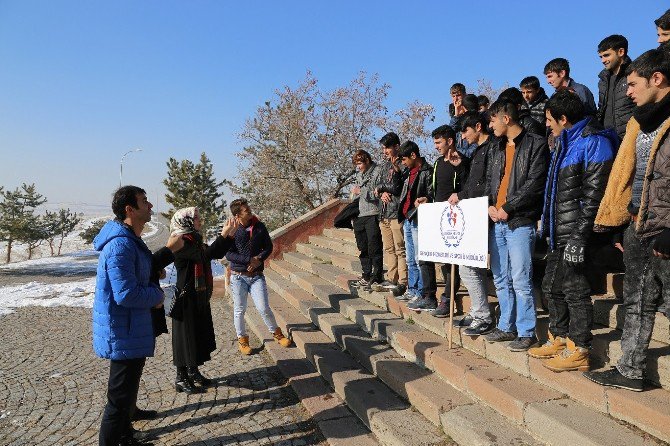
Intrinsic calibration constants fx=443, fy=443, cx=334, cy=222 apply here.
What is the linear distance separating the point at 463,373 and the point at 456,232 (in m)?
1.30

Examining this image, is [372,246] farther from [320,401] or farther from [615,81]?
[615,81]

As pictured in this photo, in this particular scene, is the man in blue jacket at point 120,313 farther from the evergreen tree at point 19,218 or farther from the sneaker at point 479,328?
the evergreen tree at point 19,218

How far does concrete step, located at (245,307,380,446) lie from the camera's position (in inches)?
144

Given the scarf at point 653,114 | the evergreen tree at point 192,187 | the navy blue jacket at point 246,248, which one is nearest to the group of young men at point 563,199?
the scarf at point 653,114

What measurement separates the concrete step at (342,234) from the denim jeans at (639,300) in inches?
285

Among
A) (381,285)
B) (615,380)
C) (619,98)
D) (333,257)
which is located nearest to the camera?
(615,380)

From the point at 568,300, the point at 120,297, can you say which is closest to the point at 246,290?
the point at 120,297

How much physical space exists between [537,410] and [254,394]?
297 cm

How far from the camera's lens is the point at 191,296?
187 inches

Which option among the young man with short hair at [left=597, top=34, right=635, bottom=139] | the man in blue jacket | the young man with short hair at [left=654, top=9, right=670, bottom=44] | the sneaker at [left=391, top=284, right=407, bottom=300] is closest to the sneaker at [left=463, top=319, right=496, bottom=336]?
the sneaker at [left=391, top=284, right=407, bottom=300]

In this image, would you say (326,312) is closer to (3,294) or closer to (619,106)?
(619,106)

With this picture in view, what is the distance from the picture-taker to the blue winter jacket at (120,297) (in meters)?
3.18

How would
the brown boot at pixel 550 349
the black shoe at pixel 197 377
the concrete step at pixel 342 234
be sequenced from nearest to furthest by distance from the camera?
the brown boot at pixel 550 349 → the black shoe at pixel 197 377 → the concrete step at pixel 342 234

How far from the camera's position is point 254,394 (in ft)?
15.6
